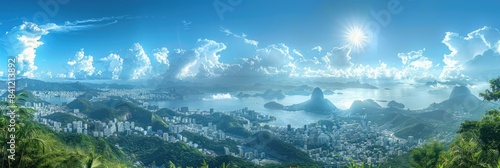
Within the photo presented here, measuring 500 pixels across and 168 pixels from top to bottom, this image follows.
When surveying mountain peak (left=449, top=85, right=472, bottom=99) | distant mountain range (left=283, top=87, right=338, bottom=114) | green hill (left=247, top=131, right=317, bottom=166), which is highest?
mountain peak (left=449, top=85, right=472, bottom=99)

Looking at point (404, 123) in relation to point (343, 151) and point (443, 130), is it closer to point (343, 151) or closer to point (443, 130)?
point (443, 130)

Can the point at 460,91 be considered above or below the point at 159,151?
above

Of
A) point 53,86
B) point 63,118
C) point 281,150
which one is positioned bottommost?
point 281,150

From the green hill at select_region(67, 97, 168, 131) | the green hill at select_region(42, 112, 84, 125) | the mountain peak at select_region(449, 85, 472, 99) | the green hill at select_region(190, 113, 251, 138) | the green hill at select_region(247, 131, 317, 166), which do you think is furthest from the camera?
the mountain peak at select_region(449, 85, 472, 99)

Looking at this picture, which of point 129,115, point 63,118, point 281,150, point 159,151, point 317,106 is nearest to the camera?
point 159,151

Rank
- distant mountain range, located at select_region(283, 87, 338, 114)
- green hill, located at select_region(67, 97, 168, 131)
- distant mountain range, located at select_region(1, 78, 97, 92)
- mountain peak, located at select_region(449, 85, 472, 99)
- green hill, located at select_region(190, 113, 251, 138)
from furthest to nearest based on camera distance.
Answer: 1. distant mountain range, located at select_region(1, 78, 97, 92)
2. distant mountain range, located at select_region(283, 87, 338, 114)
3. mountain peak, located at select_region(449, 85, 472, 99)
4. green hill, located at select_region(67, 97, 168, 131)
5. green hill, located at select_region(190, 113, 251, 138)

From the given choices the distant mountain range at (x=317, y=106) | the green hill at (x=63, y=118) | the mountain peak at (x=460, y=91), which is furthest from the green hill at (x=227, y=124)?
the mountain peak at (x=460, y=91)

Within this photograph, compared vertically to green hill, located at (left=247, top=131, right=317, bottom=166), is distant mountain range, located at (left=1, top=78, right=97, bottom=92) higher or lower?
higher

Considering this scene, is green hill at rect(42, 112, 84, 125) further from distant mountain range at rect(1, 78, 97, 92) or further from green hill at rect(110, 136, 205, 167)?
distant mountain range at rect(1, 78, 97, 92)

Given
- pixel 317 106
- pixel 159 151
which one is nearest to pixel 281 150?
pixel 159 151

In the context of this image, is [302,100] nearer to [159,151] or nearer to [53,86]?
[53,86]

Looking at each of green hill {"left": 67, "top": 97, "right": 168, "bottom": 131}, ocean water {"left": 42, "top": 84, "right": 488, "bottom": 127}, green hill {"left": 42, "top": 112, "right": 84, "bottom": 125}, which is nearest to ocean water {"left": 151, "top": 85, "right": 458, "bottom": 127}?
ocean water {"left": 42, "top": 84, "right": 488, "bottom": 127}
